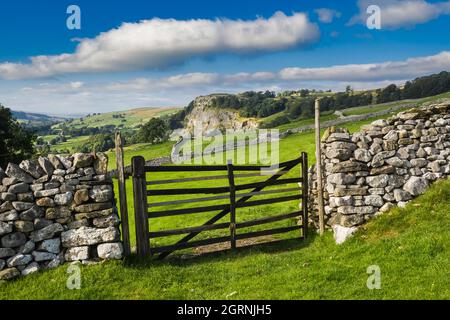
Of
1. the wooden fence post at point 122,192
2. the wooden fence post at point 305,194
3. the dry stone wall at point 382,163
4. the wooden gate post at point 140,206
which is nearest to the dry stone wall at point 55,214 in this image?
the wooden fence post at point 122,192

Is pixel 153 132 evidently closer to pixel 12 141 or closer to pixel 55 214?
pixel 12 141

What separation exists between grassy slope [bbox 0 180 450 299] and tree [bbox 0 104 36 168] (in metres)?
25.9

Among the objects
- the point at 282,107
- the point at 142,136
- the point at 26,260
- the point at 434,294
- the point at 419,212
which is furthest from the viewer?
the point at 282,107

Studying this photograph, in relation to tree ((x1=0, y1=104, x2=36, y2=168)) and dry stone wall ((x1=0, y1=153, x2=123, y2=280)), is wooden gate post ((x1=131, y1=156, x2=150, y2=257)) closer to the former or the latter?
dry stone wall ((x1=0, y1=153, x2=123, y2=280))

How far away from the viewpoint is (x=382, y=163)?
468 inches

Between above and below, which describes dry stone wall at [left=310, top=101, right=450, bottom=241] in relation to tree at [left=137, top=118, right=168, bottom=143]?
above

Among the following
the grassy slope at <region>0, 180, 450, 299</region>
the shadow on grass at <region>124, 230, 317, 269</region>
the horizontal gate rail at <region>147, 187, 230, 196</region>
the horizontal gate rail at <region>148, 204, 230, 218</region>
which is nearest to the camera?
the grassy slope at <region>0, 180, 450, 299</region>

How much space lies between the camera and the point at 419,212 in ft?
35.9

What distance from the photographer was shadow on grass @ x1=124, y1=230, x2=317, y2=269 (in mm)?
9859

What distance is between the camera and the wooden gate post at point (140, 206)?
33.2 feet

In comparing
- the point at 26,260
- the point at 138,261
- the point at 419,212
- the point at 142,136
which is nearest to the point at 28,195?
the point at 26,260

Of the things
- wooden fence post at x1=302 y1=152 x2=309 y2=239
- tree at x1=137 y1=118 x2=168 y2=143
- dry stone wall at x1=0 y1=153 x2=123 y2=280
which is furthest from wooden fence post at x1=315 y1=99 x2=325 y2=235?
tree at x1=137 y1=118 x2=168 y2=143

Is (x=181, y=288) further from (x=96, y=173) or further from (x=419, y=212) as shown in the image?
(x=419, y=212)

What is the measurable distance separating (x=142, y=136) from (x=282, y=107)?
6970 centimetres
